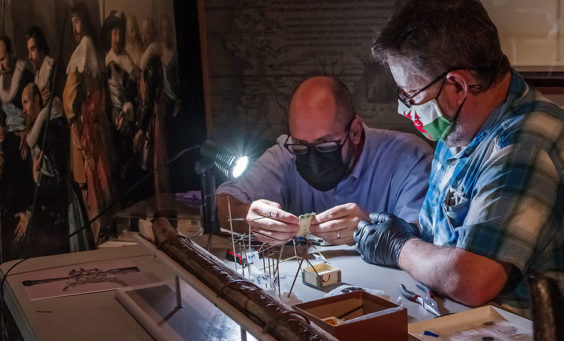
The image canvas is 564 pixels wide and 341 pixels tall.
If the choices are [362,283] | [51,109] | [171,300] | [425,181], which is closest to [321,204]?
[425,181]

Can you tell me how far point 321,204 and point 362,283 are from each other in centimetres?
88

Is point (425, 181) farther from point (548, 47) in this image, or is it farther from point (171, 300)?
point (171, 300)

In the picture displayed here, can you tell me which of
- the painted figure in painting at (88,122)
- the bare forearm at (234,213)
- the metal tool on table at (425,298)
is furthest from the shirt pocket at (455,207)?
the painted figure in painting at (88,122)

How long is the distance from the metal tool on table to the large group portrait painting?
1.92 metres

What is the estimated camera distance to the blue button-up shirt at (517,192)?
2.11 metres

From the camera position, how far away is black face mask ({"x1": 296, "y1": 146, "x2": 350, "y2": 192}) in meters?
3.25

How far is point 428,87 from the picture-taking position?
99.6 inches

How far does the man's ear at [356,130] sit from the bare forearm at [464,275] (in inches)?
41.4

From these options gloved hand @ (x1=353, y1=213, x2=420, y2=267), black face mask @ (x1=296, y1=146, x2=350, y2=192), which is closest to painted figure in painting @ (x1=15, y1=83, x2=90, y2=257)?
black face mask @ (x1=296, y1=146, x2=350, y2=192)

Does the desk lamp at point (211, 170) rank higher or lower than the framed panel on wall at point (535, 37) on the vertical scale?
lower

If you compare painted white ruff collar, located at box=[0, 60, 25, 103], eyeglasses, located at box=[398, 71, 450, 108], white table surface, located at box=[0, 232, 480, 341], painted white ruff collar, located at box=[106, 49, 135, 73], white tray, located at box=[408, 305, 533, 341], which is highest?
painted white ruff collar, located at box=[106, 49, 135, 73]

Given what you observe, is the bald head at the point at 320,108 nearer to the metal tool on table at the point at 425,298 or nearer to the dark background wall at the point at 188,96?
the dark background wall at the point at 188,96

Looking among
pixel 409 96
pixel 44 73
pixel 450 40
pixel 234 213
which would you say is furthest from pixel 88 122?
pixel 450 40

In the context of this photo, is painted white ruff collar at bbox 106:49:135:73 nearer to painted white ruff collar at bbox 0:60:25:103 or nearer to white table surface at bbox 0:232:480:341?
painted white ruff collar at bbox 0:60:25:103
